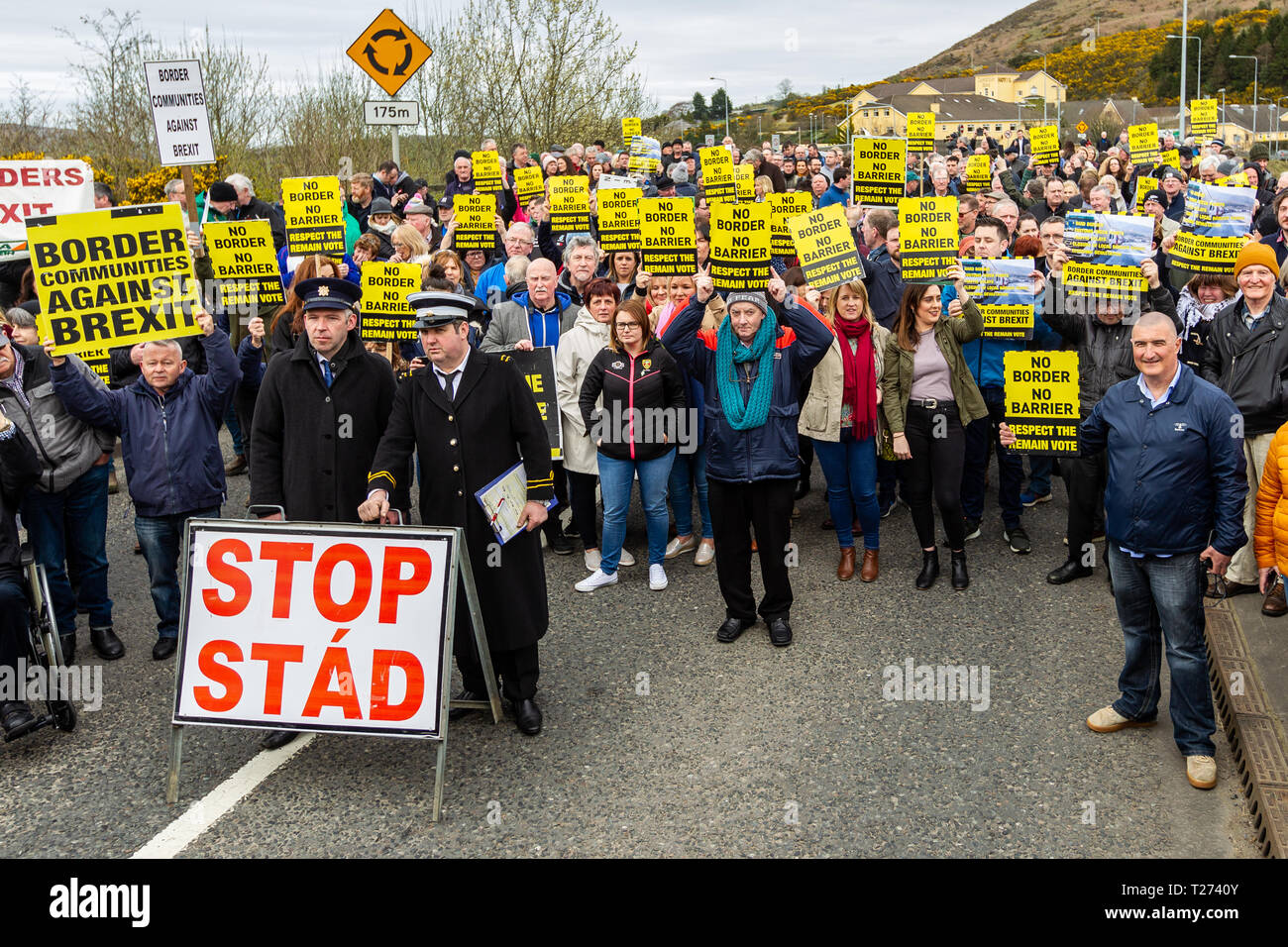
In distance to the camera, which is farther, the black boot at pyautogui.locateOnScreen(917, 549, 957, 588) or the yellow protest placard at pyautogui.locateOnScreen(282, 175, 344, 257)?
the yellow protest placard at pyautogui.locateOnScreen(282, 175, 344, 257)

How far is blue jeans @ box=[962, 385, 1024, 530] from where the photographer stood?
27.5 ft

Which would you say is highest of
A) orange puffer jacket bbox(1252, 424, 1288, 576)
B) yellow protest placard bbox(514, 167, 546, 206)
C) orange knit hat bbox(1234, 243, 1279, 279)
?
yellow protest placard bbox(514, 167, 546, 206)

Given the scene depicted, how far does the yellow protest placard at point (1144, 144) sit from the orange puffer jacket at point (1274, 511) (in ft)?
40.3

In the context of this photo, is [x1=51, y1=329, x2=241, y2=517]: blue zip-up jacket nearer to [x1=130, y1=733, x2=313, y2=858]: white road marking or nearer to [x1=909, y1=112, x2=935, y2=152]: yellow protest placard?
[x1=130, y1=733, x2=313, y2=858]: white road marking

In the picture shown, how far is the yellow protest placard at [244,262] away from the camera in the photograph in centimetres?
899

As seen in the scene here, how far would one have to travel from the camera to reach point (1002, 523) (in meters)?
8.91

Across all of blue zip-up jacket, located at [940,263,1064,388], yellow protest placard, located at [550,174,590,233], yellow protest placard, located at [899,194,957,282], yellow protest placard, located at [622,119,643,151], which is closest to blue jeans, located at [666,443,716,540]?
yellow protest placard, located at [899,194,957,282]

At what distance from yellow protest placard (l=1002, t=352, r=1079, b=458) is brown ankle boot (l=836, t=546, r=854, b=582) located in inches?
54.6

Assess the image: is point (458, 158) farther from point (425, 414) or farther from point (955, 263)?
point (425, 414)

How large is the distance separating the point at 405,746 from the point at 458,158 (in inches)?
455

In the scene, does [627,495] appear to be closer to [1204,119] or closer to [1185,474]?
[1185,474]

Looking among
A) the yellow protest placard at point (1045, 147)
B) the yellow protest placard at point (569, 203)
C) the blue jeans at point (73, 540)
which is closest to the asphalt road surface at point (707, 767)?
the blue jeans at point (73, 540)

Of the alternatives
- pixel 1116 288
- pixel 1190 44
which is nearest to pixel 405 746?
pixel 1116 288

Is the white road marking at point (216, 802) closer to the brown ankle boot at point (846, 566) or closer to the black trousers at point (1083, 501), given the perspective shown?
the brown ankle boot at point (846, 566)
